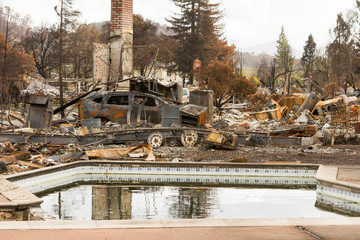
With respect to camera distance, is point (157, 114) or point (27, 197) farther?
point (157, 114)

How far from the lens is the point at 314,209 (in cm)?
862

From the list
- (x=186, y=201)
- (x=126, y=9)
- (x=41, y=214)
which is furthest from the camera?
(x=126, y=9)

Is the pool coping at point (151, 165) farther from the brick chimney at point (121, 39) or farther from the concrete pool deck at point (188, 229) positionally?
the brick chimney at point (121, 39)

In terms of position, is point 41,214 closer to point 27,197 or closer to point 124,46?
point 27,197

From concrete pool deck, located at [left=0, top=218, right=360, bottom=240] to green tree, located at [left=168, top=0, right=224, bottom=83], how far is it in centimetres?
5132

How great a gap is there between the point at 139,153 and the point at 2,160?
3.43 meters

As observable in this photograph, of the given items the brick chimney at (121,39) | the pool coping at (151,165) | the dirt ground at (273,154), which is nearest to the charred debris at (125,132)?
the dirt ground at (273,154)

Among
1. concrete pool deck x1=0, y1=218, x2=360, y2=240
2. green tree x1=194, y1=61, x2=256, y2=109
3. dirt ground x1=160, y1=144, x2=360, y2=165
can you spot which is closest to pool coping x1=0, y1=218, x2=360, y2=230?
concrete pool deck x1=0, y1=218, x2=360, y2=240

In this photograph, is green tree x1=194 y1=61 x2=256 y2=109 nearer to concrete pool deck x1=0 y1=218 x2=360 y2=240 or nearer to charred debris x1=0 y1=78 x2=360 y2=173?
charred debris x1=0 y1=78 x2=360 y2=173

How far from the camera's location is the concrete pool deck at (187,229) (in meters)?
4.85

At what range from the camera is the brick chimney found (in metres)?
24.3

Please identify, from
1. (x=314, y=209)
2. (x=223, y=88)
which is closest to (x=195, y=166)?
(x=314, y=209)

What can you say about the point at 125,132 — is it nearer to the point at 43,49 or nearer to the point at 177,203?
the point at 177,203

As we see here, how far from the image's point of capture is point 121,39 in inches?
962
